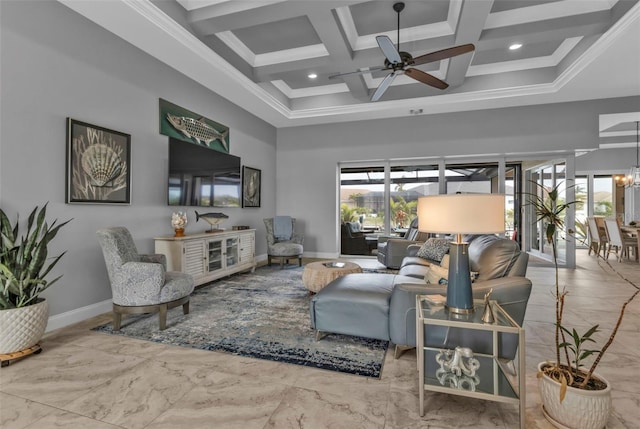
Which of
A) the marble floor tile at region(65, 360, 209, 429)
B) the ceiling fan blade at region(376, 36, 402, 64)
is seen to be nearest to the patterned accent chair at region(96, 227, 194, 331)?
the marble floor tile at region(65, 360, 209, 429)

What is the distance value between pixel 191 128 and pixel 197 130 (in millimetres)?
134

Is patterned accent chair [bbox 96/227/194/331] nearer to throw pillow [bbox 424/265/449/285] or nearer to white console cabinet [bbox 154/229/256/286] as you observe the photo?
white console cabinet [bbox 154/229/256/286]

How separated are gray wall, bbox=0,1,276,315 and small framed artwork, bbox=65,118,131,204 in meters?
0.07

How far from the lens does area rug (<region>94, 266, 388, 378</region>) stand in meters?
2.22

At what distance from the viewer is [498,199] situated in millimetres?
1768

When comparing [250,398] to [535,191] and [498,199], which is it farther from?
[535,191]

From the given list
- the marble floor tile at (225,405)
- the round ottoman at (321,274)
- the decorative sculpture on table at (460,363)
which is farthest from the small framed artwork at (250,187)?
the decorative sculpture on table at (460,363)

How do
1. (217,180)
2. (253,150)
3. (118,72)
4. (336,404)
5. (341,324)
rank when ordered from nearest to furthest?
(336,404) < (341,324) < (118,72) < (217,180) < (253,150)

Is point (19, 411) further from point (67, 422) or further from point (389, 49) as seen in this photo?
point (389, 49)

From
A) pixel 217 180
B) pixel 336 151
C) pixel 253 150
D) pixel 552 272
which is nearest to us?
pixel 217 180

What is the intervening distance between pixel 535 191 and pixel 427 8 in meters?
5.31

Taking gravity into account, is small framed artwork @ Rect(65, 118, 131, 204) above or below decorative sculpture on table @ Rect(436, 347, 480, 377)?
above

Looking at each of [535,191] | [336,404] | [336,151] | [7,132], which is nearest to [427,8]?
[336,151]

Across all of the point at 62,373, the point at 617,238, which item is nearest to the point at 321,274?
the point at 62,373
